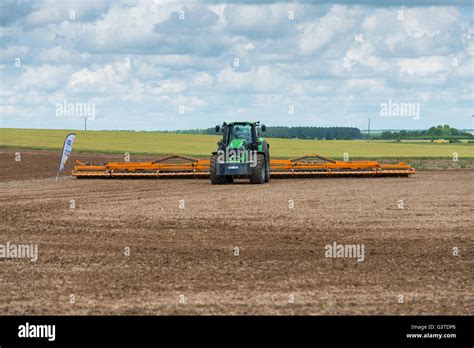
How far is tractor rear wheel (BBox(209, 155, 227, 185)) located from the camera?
104 ft

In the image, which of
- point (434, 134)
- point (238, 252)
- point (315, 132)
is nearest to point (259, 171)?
point (238, 252)

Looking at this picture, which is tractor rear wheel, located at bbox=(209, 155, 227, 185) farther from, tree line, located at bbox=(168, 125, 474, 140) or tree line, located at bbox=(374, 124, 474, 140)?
tree line, located at bbox=(374, 124, 474, 140)

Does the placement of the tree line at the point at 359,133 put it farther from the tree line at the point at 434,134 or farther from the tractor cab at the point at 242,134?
the tractor cab at the point at 242,134

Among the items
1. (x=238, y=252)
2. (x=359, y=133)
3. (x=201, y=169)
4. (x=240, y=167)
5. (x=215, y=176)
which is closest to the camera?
(x=238, y=252)

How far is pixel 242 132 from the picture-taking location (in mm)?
32125

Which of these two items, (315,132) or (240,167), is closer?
(240,167)

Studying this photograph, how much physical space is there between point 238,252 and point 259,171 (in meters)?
16.8

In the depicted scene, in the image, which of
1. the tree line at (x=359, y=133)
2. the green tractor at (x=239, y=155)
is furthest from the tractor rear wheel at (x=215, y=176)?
the tree line at (x=359, y=133)

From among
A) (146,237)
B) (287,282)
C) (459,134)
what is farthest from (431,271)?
(459,134)

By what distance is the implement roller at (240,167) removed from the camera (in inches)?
1243

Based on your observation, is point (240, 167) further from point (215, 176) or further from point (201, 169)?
point (201, 169)
